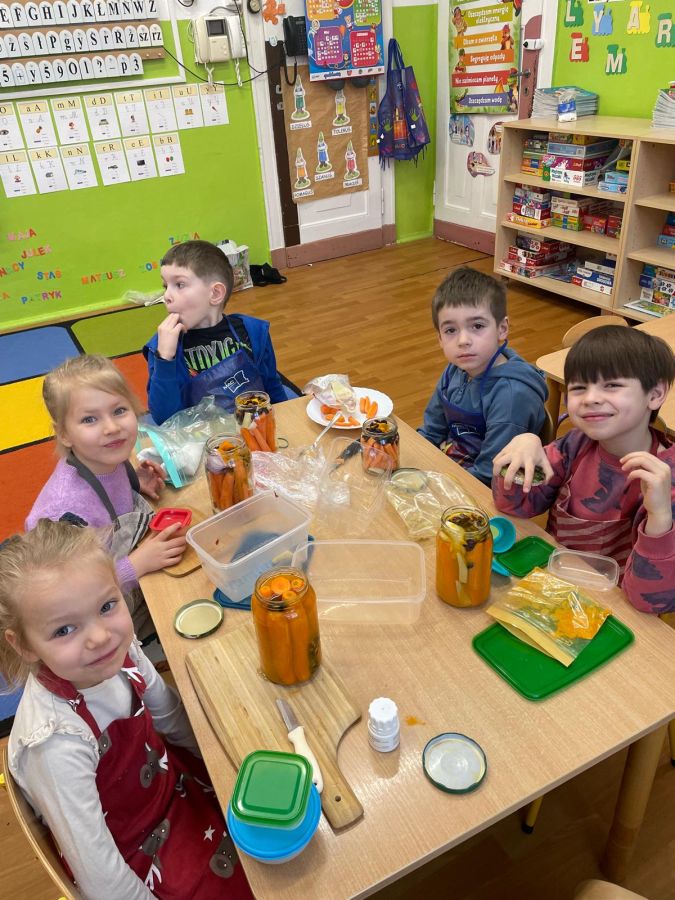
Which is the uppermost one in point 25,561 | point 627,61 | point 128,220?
point 627,61

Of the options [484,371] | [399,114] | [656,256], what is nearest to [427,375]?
[656,256]

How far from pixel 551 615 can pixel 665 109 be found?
332 centimetres

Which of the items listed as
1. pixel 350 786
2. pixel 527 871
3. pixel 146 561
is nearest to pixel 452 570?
pixel 350 786

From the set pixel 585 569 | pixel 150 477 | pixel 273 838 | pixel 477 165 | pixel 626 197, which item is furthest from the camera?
pixel 477 165

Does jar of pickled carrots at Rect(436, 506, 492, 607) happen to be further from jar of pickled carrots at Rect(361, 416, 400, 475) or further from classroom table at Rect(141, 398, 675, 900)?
jar of pickled carrots at Rect(361, 416, 400, 475)

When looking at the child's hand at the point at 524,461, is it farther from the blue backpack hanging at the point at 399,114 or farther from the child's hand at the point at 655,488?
the blue backpack hanging at the point at 399,114

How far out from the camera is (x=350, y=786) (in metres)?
0.82

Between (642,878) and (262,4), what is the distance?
485 cm

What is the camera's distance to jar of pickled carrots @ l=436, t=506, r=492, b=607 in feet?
3.30

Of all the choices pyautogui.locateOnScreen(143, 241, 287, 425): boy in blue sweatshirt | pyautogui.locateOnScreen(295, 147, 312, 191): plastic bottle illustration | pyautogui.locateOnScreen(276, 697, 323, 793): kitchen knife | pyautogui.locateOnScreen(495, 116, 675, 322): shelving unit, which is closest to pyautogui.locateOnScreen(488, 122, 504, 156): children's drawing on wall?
pyautogui.locateOnScreen(495, 116, 675, 322): shelving unit

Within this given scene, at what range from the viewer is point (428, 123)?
5.20m

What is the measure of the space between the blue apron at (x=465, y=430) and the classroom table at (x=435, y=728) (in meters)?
0.64

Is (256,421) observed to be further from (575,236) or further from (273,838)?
(575,236)

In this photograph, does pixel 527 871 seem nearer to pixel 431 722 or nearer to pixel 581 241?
pixel 431 722
